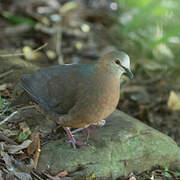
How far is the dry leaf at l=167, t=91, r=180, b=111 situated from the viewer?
547 centimetres

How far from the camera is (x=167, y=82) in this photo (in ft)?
20.3

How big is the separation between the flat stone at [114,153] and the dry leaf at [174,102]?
5.92 feet

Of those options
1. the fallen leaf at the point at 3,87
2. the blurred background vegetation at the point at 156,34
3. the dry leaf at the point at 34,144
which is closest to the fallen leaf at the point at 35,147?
the dry leaf at the point at 34,144

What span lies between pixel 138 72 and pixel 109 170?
3.31 metres

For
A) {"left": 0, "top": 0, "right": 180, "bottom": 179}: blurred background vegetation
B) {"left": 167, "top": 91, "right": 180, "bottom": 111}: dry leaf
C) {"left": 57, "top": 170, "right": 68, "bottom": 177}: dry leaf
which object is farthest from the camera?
{"left": 0, "top": 0, "right": 180, "bottom": 179}: blurred background vegetation

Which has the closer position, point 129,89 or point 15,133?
point 15,133

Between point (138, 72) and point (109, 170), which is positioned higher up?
point (109, 170)

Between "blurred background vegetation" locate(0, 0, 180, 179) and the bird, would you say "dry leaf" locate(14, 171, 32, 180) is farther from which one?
"blurred background vegetation" locate(0, 0, 180, 179)

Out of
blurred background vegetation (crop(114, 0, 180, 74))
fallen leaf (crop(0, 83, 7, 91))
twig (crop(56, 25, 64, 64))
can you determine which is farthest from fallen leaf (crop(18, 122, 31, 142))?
blurred background vegetation (crop(114, 0, 180, 74))

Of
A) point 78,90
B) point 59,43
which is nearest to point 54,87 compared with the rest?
point 78,90

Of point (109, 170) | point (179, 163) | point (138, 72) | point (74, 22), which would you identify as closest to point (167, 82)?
point (138, 72)

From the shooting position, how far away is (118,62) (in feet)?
11.4

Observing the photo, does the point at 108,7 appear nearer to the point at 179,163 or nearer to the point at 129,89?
the point at 129,89

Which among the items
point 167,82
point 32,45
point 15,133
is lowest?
point 167,82
